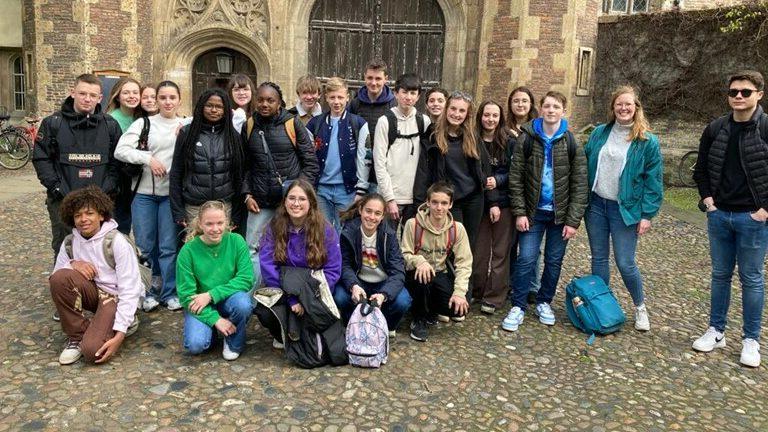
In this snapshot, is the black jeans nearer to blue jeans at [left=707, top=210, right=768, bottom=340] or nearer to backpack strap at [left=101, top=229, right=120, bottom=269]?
blue jeans at [left=707, top=210, right=768, bottom=340]

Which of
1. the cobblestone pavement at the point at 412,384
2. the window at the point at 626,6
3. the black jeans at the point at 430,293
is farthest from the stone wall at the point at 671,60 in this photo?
the black jeans at the point at 430,293

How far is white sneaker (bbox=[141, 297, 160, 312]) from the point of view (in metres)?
4.67

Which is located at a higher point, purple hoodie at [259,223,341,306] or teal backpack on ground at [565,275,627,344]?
purple hoodie at [259,223,341,306]

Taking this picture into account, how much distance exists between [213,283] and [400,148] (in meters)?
1.68

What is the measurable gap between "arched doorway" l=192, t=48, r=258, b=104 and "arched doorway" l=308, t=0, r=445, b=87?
5.16 feet

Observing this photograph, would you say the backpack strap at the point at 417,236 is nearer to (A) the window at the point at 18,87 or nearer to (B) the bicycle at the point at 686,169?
(B) the bicycle at the point at 686,169

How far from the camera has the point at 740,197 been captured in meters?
3.99

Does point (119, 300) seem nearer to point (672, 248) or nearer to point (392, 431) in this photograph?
point (392, 431)

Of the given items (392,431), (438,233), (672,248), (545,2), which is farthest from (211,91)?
(545,2)

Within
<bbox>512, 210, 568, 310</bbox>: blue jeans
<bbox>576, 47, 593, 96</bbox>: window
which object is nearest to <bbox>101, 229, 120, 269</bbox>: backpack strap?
<bbox>512, 210, 568, 310</bbox>: blue jeans

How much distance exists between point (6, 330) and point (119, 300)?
1.02 meters

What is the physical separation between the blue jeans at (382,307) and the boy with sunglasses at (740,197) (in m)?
2.07

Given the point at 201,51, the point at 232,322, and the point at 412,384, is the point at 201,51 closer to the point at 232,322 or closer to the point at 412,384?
the point at 232,322

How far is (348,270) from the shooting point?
4160mm
